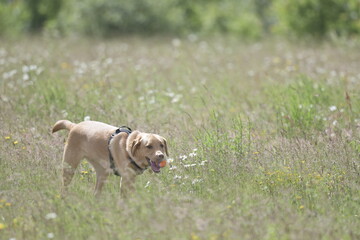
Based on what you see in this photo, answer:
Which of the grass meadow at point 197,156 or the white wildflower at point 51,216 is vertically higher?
the white wildflower at point 51,216

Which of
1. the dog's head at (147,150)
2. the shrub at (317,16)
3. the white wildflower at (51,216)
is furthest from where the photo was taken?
the shrub at (317,16)

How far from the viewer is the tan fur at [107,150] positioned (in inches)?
183

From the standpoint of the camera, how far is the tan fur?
466 cm

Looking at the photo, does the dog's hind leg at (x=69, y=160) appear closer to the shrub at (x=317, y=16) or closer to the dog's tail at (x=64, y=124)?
the dog's tail at (x=64, y=124)

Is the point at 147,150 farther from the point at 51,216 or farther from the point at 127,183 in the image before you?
the point at 51,216

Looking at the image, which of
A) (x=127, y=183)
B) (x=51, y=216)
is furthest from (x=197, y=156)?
(x=51, y=216)

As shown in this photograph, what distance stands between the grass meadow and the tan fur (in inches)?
4.8

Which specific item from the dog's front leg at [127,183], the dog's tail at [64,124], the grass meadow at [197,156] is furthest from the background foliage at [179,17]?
the dog's front leg at [127,183]

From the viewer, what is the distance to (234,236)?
12.4ft

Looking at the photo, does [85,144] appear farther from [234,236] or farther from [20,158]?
[234,236]

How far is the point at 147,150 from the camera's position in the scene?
183 inches

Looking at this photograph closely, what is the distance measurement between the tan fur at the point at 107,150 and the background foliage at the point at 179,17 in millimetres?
9270

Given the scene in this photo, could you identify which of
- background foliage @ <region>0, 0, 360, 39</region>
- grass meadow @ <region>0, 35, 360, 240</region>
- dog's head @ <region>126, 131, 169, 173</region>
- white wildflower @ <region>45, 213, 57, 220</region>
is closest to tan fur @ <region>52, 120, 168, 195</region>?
dog's head @ <region>126, 131, 169, 173</region>

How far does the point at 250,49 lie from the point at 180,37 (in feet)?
11.6
